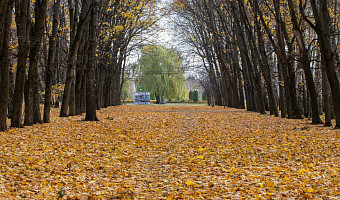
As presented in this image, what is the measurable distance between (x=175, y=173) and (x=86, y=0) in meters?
12.5

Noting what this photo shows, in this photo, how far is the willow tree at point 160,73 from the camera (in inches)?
2067

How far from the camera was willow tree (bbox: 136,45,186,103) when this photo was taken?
52500mm

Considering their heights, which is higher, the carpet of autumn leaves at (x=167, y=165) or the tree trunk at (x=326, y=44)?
the tree trunk at (x=326, y=44)

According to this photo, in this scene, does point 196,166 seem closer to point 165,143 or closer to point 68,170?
point 68,170

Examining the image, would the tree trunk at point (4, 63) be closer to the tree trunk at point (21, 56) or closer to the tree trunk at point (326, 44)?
the tree trunk at point (21, 56)

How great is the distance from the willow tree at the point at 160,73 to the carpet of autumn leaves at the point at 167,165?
134ft

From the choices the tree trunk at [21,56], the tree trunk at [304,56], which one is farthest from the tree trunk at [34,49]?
the tree trunk at [304,56]

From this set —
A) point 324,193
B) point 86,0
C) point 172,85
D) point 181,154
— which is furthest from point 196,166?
point 172,85

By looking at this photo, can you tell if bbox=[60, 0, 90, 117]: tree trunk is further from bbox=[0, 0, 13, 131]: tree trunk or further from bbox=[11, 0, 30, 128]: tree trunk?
bbox=[0, 0, 13, 131]: tree trunk

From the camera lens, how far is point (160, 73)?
52.0 meters

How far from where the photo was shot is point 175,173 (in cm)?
672

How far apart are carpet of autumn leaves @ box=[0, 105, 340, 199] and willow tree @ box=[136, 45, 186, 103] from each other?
134 ft

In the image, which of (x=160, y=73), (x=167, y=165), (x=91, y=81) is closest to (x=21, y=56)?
(x=91, y=81)

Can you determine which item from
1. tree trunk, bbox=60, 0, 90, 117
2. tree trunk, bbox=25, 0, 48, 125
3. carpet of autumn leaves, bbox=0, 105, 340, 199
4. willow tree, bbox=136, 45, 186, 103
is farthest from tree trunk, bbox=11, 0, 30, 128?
willow tree, bbox=136, 45, 186, 103
